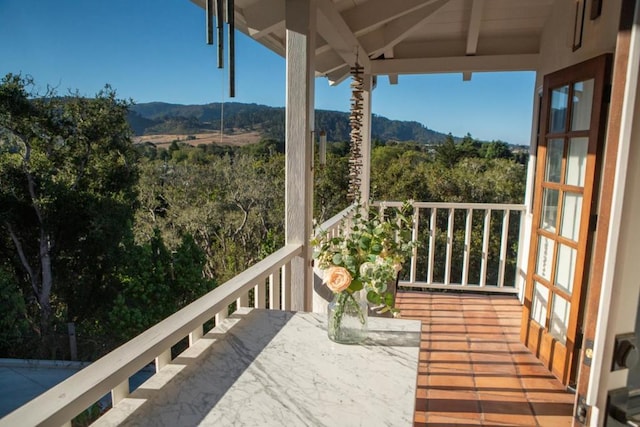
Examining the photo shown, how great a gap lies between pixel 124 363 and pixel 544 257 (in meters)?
2.76

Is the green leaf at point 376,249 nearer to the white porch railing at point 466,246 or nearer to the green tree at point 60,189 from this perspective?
the white porch railing at point 466,246

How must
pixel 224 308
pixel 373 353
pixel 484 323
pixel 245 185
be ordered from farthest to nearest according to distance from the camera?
pixel 245 185
pixel 484 323
pixel 224 308
pixel 373 353

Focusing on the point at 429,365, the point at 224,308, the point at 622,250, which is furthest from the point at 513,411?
the point at 622,250

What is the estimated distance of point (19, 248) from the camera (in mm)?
14977

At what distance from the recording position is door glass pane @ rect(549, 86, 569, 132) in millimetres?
2713

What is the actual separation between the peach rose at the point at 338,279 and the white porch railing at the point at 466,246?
1645 mm

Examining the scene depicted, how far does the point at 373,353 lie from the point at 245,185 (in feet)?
54.9

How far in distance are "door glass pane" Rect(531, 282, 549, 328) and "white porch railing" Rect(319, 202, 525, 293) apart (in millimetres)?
1116

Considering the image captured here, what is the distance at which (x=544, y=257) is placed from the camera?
2941 millimetres

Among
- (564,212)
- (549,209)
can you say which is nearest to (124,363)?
(564,212)

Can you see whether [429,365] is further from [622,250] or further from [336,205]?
[336,205]

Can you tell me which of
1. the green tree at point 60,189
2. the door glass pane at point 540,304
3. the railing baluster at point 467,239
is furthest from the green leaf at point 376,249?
the green tree at point 60,189

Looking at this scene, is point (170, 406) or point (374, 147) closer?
point (170, 406)

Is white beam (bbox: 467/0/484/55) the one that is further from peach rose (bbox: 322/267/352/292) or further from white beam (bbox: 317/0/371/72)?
peach rose (bbox: 322/267/352/292)
